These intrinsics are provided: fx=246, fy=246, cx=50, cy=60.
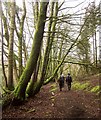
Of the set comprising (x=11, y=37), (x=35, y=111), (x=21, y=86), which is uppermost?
(x=11, y=37)

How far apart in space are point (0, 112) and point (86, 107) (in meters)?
4.51

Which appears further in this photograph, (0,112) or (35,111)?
(35,111)

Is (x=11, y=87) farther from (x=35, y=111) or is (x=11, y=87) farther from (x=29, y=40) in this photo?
(x=29, y=40)

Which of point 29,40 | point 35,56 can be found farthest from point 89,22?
point 29,40

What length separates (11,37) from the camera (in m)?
14.0

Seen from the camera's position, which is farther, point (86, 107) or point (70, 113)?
point (86, 107)

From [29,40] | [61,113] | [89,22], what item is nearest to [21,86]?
[61,113]

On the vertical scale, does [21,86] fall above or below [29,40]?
below

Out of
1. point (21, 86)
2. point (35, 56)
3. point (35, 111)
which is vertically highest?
point (35, 56)

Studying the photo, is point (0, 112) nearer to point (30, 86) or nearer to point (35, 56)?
point (35, 56)

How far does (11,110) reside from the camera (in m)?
12.4

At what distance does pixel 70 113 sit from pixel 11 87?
4.61 metres

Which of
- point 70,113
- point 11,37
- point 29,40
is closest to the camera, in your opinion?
point 70,113

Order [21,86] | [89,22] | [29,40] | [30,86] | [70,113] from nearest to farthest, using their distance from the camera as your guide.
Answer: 1. [89,22]
2. [70,113]
3. [21,86]
4. [30,86]
5. [29,40]
